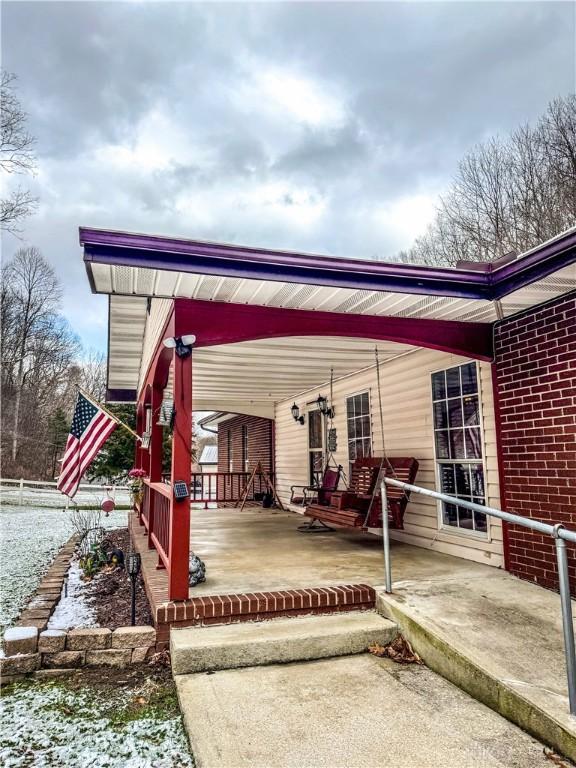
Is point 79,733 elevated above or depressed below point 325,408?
below

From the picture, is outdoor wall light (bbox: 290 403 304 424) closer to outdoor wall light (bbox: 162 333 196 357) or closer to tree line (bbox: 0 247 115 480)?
outdoor wall light (bbox: 162 333 196 357)

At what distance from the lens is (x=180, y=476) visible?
11.8 ft

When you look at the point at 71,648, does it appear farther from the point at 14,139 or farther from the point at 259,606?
the point at 14,139

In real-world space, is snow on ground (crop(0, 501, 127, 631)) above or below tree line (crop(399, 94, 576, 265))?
below

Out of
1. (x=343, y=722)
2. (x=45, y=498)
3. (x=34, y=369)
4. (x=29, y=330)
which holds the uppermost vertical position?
(x=29, y=330)

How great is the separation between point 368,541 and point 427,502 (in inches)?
39.8

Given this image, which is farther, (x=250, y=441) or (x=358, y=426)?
(x=250, y=441)

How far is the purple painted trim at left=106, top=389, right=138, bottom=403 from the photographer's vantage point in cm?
1067

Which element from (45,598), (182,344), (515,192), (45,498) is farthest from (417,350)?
(45,498)

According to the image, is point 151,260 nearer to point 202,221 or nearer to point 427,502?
point 427,502

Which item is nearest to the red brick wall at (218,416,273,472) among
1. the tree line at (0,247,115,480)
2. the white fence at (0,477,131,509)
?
the white fence at (0,477,131,509)

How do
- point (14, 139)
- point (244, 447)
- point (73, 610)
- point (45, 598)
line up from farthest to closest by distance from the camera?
1. point (244, 447)
2. point (14, 139)
3. point (45, 598)
4. point (73, 610)

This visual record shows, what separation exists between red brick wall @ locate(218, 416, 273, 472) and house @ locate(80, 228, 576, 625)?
5.61 meters

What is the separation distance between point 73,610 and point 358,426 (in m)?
4.82
